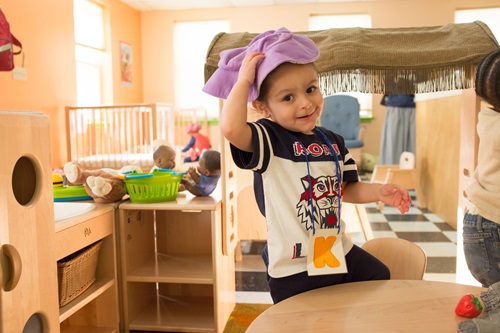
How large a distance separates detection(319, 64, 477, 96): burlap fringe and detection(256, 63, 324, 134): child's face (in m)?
0.64

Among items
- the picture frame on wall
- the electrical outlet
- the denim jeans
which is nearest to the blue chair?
the picture frame on wall

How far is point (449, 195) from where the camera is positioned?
404 centimetres

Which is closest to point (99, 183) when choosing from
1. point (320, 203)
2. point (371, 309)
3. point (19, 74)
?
point (320, 203)

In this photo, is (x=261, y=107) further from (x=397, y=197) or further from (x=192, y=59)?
(x=192, y=59)

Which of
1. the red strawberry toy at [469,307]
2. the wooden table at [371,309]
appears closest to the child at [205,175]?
the wooden table at [371,309]

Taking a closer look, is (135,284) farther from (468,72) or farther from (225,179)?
(468,72)

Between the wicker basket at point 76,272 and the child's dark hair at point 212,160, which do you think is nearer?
the wicker basket at point 76,272

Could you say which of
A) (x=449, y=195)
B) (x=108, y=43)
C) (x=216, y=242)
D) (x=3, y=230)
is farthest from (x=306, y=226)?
(x=108, y=43)

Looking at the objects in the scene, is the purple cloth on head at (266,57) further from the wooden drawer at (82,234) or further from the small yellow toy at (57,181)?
the small yellow toy at (57,181)

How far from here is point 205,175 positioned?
202 cm

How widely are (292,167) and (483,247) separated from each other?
2.21ft

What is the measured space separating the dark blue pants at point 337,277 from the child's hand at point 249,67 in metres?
0.43

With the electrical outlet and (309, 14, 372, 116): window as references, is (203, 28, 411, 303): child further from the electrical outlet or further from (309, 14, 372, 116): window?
(309, 14, 372, 116): window

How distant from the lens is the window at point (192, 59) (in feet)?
24.6
